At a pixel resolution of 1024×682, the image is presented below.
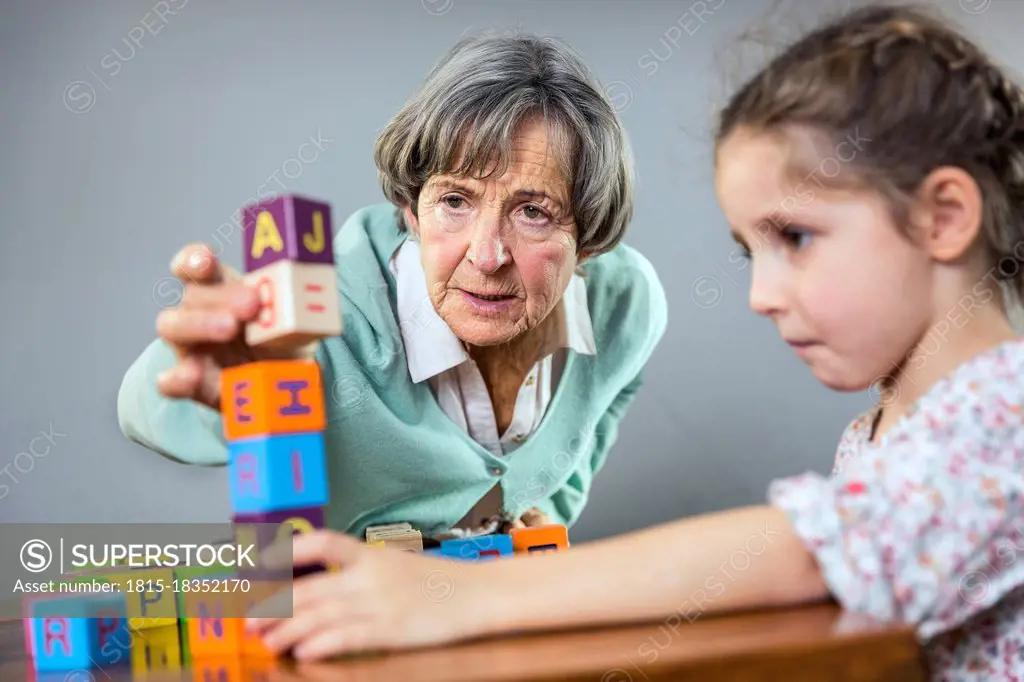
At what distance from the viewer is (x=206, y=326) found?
33.5 inches

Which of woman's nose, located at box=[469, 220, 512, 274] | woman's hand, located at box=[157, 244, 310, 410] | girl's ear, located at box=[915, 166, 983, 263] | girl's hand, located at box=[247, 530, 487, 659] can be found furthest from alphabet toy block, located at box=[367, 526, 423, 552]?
girl's ear, located at box=[915, 166, 983, 263]

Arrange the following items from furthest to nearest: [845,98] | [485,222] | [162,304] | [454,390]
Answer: [162,304], [454,390], [485,222], [845,98]

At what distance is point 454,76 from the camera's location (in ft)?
4.87

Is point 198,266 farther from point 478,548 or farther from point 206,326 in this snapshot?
point 478,548

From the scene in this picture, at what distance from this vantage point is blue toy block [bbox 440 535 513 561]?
4.22 feet

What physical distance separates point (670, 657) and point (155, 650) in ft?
1.52

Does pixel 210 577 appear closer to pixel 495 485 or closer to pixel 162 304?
pixel 495 485

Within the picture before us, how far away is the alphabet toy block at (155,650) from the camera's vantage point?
717 mm

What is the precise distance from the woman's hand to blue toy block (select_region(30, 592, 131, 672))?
0.72 ft

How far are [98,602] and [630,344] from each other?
50.6 inches

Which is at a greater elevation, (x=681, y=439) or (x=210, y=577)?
(x=681, y=439)

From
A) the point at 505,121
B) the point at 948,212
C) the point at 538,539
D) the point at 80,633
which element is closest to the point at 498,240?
the point at 505,121

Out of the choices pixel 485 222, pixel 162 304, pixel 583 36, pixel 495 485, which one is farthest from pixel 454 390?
pixel 583 36

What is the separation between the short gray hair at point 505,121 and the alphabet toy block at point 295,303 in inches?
28.7
